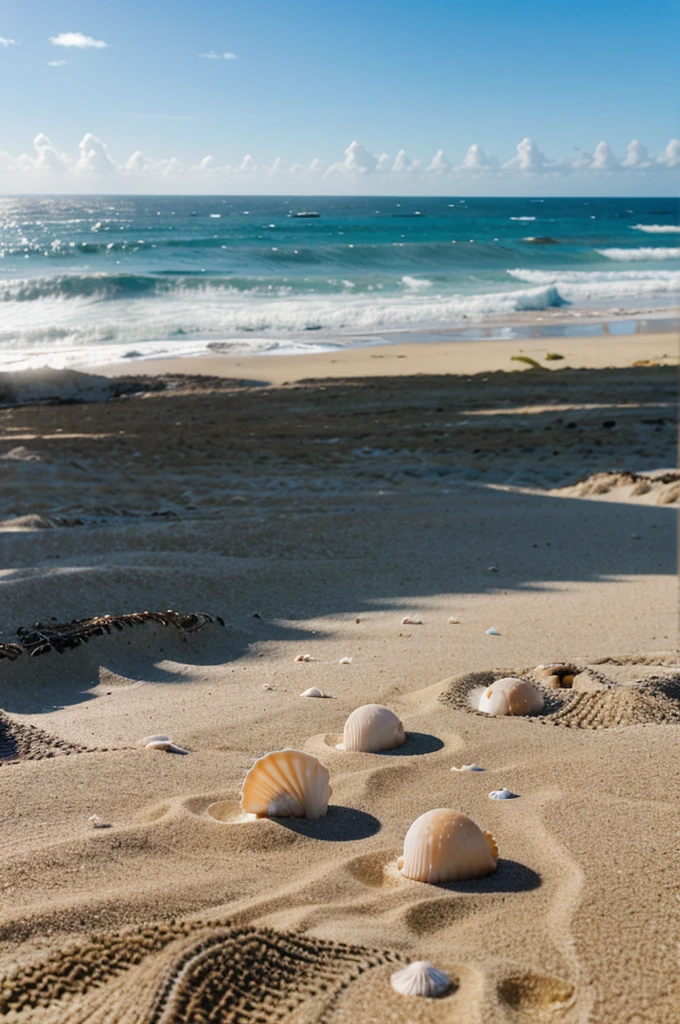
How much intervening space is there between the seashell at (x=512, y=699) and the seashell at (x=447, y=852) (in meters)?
1.13

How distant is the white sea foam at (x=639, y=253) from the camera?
41375 millimetres

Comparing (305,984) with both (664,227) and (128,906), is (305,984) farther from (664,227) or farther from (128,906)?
(664,227)

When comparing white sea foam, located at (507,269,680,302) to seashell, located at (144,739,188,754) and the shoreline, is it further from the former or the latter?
seashell, located at (144,739,188,754)

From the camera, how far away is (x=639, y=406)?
10875 millimetres

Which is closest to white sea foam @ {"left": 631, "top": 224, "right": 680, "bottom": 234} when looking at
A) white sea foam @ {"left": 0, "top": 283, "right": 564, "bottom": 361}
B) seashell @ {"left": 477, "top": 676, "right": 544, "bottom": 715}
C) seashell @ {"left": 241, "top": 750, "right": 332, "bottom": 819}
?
white sea foam @ {"left": 0, "top": 283, "right": 564, "bottom": 361}

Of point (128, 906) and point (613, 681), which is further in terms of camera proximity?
point (613, 681)

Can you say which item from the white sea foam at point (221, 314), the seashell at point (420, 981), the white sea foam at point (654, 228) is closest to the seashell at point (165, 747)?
the seashell at point (420, 981)

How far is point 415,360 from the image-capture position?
591 inches

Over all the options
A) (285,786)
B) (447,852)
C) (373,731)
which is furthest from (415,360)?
(447,852)

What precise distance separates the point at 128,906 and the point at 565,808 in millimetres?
1078

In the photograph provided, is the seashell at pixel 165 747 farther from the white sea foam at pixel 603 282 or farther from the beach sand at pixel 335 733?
the white sea foam at pixel 603 282

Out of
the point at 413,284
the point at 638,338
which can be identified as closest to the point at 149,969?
the point at 638,338

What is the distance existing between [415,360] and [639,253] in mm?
32216

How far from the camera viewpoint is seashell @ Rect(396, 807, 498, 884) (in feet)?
6.22
